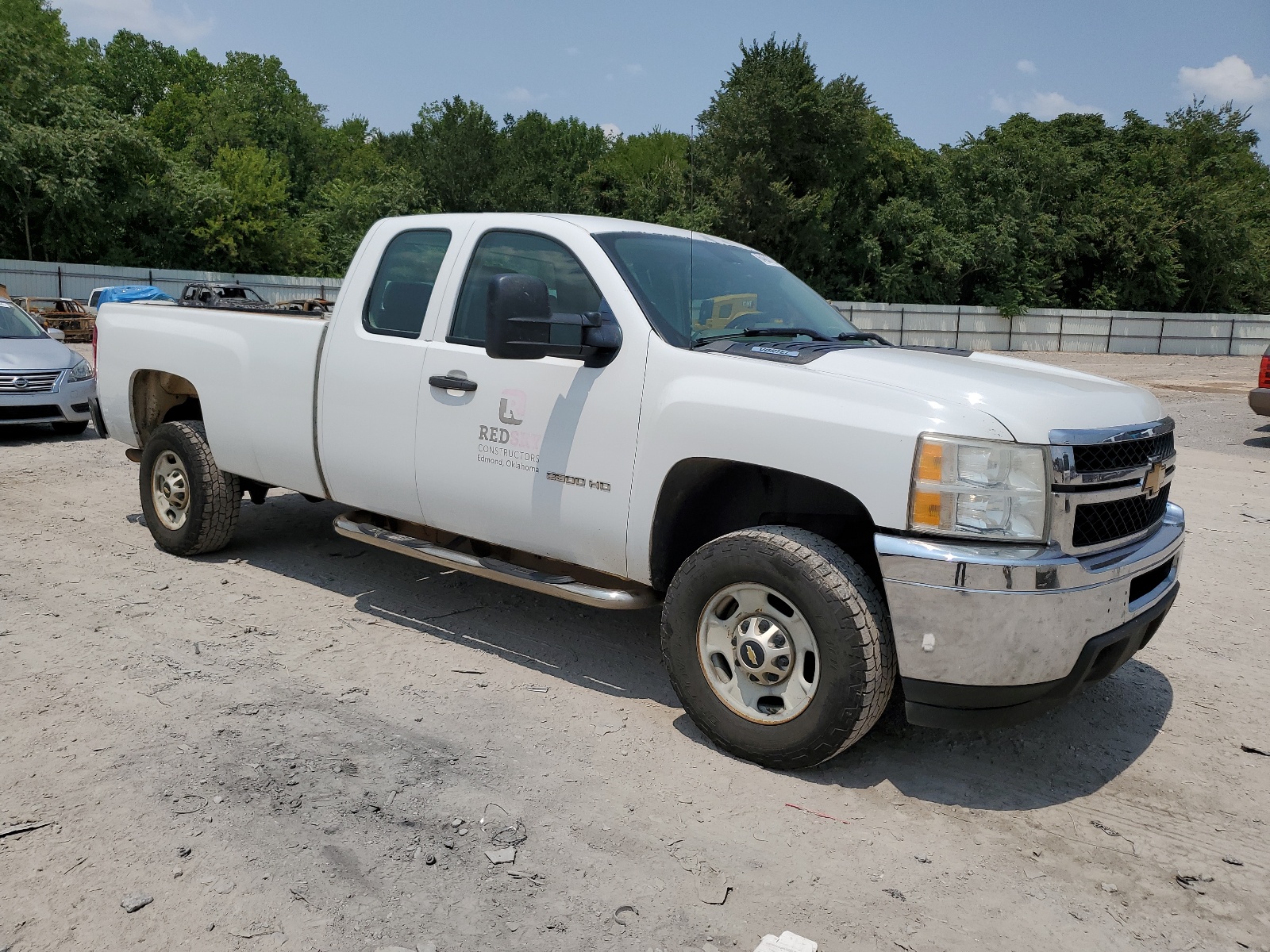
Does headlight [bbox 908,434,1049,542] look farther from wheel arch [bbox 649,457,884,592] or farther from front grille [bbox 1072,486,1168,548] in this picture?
wheel arch [bbox 649,457,884,592]

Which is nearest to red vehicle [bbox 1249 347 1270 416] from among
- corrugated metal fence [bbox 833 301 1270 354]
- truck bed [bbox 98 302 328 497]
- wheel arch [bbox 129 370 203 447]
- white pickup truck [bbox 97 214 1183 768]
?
white pickup truck [bbox 97 214 1183 768]

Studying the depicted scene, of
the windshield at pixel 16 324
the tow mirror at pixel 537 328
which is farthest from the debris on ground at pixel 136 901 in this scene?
the windshield at pixel 16 324

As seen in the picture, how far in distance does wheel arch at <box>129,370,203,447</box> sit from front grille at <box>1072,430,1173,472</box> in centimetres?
528

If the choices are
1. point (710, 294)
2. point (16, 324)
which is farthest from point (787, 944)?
point (16, 324)

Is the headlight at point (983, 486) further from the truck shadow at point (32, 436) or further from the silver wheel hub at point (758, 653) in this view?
the truck shadow at point (32, 436)

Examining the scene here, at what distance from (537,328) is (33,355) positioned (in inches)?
365

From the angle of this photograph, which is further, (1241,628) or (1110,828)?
(1241,628)

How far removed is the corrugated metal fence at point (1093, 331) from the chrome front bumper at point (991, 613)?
36994 millimetres

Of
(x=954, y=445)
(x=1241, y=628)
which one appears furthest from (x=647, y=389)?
(x=1241, y=628)

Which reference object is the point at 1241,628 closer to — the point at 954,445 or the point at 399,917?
the point at 954,445

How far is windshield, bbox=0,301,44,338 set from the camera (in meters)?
11.6

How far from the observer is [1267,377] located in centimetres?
1271

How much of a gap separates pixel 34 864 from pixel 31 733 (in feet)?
3.35

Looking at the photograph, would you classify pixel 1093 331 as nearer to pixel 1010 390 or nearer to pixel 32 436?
pixel 32 436
